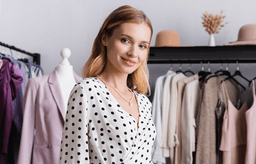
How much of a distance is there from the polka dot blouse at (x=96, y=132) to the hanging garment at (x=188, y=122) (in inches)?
42.3

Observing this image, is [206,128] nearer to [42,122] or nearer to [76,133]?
[42,122]

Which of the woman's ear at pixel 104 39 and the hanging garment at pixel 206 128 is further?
the hanging garment at pixel 206 128

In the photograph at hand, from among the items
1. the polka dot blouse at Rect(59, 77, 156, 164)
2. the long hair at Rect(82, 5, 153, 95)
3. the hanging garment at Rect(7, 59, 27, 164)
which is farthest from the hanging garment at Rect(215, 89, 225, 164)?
the hanging garment at Rect(7, 59, 27, 164)

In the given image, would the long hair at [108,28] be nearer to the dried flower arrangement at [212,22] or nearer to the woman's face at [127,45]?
the woman's face at [127,45]

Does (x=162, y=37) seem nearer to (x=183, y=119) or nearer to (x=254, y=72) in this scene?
(x=183, y=119)

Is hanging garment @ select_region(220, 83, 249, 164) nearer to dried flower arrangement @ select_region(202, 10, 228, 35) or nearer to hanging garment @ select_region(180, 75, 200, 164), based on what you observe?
hanging garment @ select_region(180, 75, 200, 164)

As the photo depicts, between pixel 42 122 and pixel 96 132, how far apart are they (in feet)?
2.53

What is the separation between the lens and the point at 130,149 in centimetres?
67

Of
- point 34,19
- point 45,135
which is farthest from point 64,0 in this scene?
point 45,135

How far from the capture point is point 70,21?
7.86ft

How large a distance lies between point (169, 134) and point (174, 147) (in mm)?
126

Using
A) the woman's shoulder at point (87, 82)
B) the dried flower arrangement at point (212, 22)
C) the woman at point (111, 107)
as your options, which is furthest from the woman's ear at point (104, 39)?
the dried flower arrangement at point (212, 22)

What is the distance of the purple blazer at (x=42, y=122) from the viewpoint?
1.27 metres

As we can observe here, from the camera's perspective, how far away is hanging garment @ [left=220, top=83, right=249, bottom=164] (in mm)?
1617
